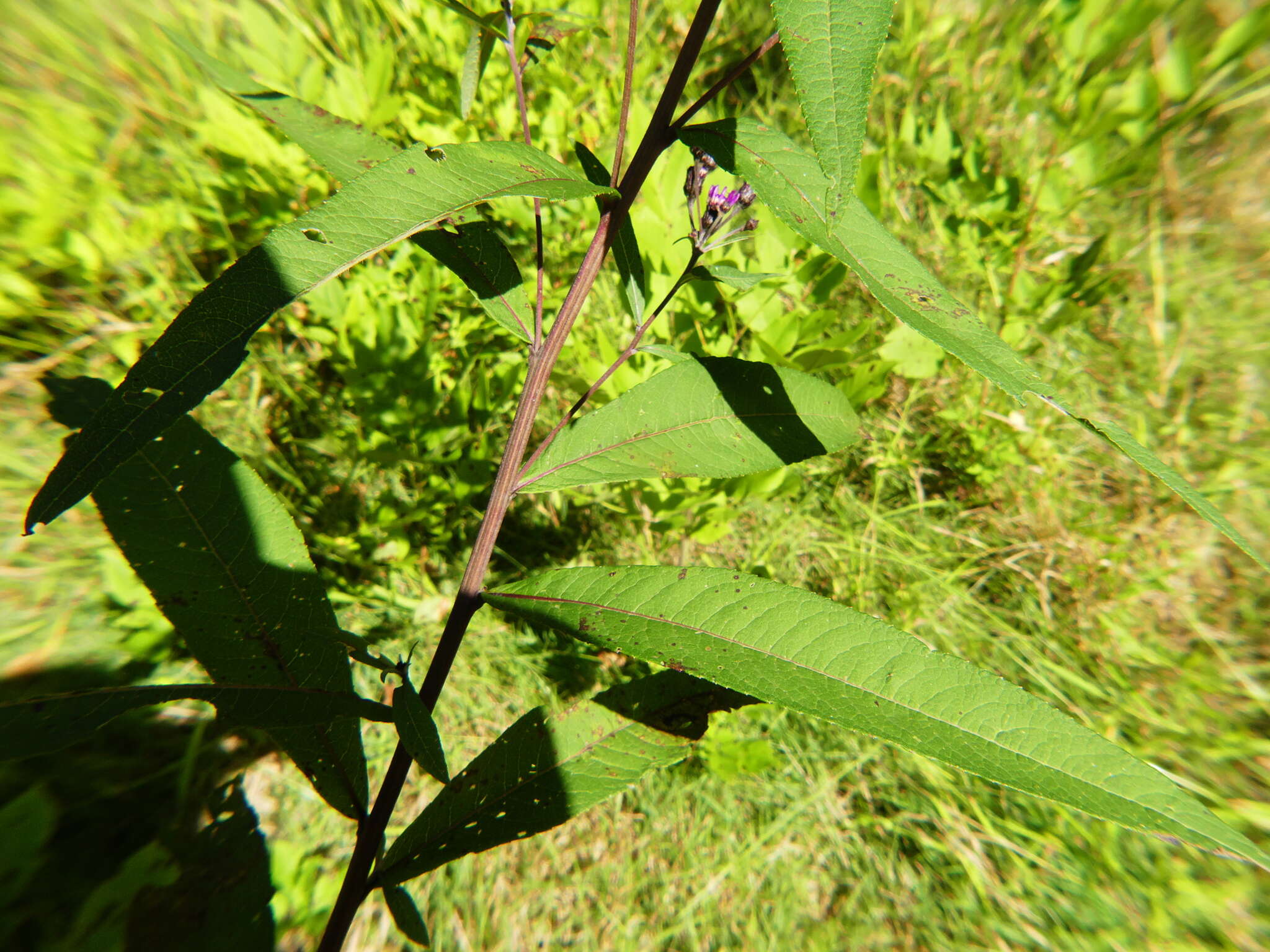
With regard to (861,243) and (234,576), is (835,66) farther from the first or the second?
(234,576)

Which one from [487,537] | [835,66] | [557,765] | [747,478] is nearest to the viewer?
A: [835,66]

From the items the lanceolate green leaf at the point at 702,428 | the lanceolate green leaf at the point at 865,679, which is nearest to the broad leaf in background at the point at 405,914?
the lanceolate green leaf at the point at 865,679

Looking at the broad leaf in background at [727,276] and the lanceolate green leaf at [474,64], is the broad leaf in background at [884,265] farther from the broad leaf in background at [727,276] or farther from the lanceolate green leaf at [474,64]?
the lanceolate green leaf at [474,64]

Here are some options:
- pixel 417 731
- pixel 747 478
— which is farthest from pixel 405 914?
pixel 747 478

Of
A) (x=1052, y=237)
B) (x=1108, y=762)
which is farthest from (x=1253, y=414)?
(x=1108, y=762)

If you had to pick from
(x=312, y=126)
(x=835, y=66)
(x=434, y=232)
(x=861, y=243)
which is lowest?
(x=861, y=243)

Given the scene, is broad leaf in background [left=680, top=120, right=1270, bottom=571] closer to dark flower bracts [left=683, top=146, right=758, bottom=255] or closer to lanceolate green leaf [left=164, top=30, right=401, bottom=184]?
dark flower bracts [left=683, top=146, right=758, bottom=255]
